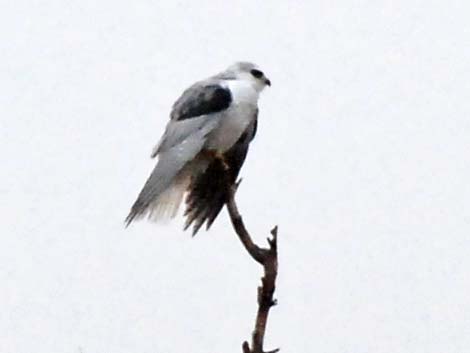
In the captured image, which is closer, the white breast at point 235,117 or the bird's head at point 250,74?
the white breast at point 235,117

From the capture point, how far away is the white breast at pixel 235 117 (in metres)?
6.91

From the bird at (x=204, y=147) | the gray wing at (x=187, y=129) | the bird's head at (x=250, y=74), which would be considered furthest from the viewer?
the bird's head at (x=250, y=74)

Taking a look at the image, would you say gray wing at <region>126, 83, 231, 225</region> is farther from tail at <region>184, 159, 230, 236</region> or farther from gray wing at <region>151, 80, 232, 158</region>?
tail at <region>184, 159, 230, 236</region>

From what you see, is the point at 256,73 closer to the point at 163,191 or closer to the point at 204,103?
the point at 204,103

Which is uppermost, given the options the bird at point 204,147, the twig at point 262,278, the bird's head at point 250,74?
the bird's head at point 250,74

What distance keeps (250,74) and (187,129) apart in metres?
0.78

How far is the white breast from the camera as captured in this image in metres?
6.91

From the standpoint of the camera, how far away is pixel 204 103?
698 cm

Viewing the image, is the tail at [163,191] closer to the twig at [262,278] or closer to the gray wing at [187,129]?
the gray wing at [187,129]

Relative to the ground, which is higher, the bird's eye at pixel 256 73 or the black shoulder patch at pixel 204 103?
the bird's eye at pixel 256 73

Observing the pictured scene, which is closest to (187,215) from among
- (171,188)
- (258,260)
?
(171,188)

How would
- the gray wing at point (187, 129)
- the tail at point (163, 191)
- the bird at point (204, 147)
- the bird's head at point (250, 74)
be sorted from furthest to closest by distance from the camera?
the bird's head at point (250, 74) < the gray wing at point (187, 129) < the bird at point (204, 147) < the tail at point (163, 191)

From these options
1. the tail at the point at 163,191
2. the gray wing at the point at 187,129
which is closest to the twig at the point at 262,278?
the tail at the point at 163,191

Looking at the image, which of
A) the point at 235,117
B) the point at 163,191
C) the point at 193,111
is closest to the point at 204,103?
the point at 193,111
